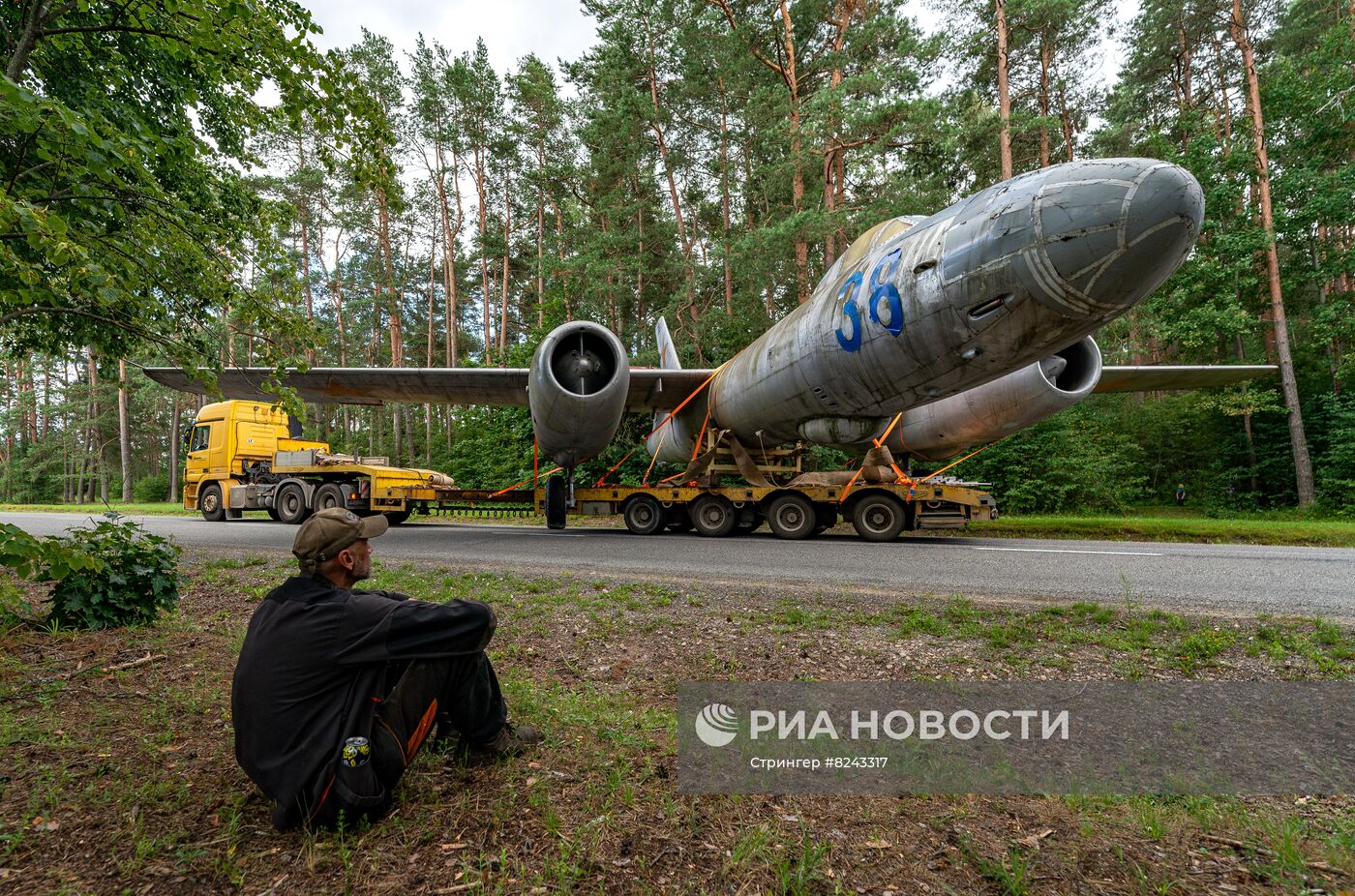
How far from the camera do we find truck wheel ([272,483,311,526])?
39.4 feet

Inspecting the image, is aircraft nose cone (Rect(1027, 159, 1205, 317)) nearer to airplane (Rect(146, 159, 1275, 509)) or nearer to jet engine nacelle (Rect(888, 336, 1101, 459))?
Answer: airplane (Rect(146, 159, 1275, 509))

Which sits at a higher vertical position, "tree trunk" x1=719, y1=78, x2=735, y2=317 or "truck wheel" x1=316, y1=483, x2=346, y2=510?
"tree trunk" x1=719, y1=78, x2=735, y2=317

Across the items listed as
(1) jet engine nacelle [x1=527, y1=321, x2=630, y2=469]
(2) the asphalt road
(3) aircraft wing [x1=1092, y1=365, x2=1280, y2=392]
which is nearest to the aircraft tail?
(1) jet engine nacelle [x1=527, y1=321, x2=630, y2=469]

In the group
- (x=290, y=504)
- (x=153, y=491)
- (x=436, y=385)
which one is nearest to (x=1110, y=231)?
(x=436, y=385)

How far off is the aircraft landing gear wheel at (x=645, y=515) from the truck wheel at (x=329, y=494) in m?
6.37

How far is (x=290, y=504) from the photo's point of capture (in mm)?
12117

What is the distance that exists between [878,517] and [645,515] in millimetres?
3987

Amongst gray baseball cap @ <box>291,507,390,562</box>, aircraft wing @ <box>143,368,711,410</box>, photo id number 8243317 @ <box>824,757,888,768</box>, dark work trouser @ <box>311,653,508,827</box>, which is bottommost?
photo id number 8243317 @ <box>824,757,888,768</box>

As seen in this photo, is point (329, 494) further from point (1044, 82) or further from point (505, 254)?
point (1044, 82)

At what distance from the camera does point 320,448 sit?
1396 cm

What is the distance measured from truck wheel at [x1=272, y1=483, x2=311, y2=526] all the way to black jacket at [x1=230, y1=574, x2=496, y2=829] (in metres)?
12.1

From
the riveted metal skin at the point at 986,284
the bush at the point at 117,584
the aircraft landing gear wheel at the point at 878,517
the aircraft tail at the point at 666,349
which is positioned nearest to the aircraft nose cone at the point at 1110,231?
the riveted metal skin at the point at 986,284

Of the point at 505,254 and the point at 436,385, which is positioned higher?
the point at 505,254

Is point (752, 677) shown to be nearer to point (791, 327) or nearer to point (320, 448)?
point (791, 327)
